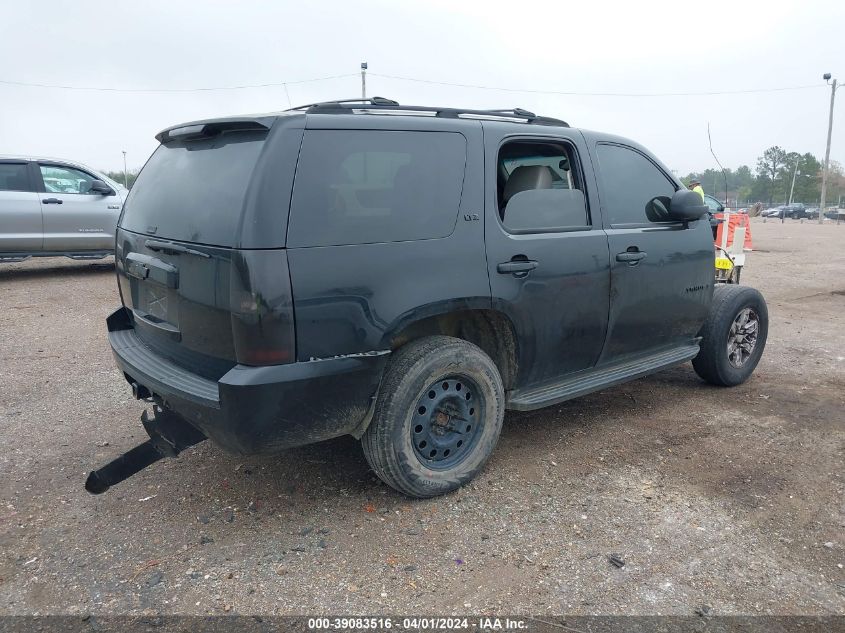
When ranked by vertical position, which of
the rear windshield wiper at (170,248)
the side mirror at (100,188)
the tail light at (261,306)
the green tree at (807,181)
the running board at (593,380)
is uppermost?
the green tree at (807,181)

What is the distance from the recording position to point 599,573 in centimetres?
277

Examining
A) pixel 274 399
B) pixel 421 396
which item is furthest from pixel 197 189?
pixel 421 396

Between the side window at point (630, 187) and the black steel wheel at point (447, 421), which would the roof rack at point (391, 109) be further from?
the black steel wheel at point (447, 421)

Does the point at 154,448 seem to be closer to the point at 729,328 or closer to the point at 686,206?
the point at 686,206

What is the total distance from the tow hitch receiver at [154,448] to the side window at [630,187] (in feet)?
8.56

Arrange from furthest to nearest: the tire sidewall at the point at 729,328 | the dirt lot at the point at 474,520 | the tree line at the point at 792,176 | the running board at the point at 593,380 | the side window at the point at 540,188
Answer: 1. the tree line at the point at 792,176
2. the tire sidewall at the point at 729,328
3. the running board at the point at 593,380
4. the side window at the point at 540,188
5. the dirt lot at the point at 474,520

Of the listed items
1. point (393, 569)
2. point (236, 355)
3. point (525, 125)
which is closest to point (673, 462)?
point (393, 569)

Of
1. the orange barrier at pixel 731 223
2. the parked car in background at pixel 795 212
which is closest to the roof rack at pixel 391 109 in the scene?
the orange barrier at pixel 731 223

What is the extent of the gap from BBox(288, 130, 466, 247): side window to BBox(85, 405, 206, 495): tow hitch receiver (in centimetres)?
109

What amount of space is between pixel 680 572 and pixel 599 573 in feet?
1.10

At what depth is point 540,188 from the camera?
3.79m

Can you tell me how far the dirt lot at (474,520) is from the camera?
265cm

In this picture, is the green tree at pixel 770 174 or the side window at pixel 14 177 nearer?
the side window at pixel 14 177

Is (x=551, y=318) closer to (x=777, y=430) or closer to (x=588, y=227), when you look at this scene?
(x=588, y=227)
